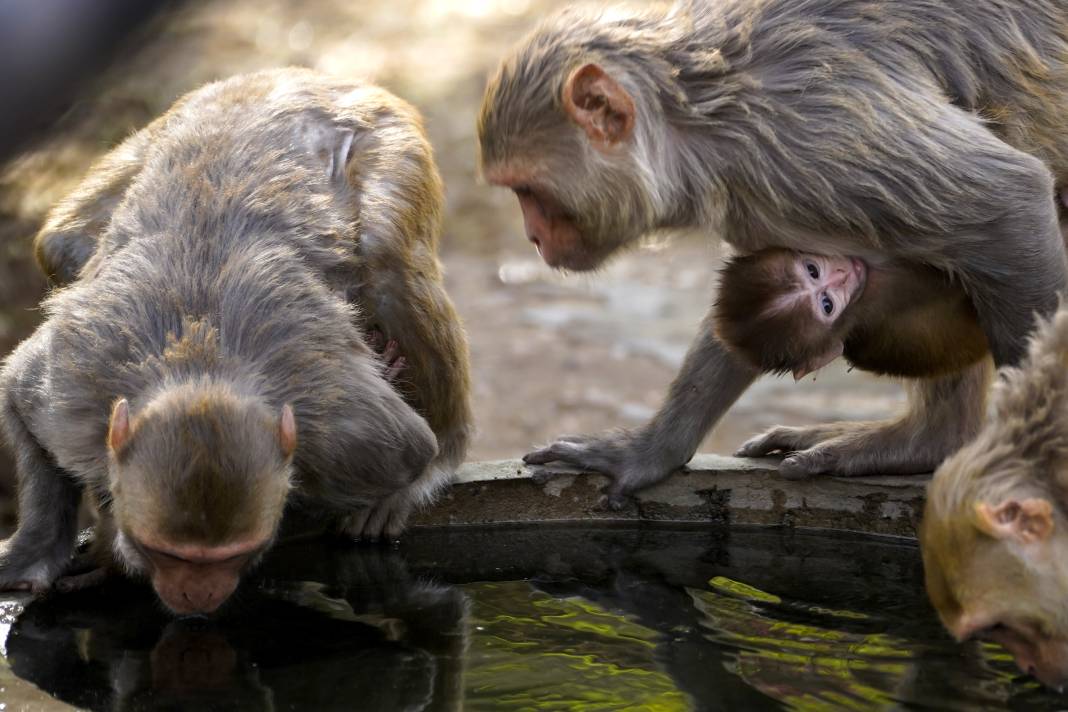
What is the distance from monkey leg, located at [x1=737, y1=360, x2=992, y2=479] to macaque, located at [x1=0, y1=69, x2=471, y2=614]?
1.39 m

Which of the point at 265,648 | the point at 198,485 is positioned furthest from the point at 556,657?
the point at 198,485

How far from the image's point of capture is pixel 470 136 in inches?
546

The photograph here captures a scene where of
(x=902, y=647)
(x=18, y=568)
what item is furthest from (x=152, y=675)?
(x=902, y=647)

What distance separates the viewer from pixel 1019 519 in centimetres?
331

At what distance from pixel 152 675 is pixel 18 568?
100 centimetres

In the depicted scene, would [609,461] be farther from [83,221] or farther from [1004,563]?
[83,221]

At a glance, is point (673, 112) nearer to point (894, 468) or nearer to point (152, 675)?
point (894, 468)

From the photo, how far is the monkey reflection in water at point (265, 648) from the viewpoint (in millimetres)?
3734

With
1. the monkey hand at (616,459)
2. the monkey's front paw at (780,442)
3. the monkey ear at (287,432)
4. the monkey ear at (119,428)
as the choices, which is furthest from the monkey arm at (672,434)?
the monkey ear at (119,428)

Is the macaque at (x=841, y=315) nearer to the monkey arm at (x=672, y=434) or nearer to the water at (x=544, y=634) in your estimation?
the monkey arm at (x=672, y=434)

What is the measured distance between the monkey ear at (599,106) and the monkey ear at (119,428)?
188 centimetres

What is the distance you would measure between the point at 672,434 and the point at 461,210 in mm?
8919

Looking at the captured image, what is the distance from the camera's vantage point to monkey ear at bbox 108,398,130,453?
3965 mm

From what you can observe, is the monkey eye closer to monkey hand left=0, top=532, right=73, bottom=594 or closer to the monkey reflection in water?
the monkey reflection in water
